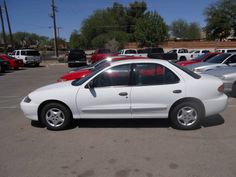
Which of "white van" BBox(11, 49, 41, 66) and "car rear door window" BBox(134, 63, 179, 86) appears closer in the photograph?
"car rear door window" BBox(134, 63, 179, 86)

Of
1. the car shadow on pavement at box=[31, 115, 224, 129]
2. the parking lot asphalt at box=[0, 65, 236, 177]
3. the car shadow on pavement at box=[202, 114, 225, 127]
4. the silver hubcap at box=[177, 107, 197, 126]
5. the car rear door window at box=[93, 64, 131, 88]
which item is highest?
the car rear door window at box=[93, 64, 131, 88]

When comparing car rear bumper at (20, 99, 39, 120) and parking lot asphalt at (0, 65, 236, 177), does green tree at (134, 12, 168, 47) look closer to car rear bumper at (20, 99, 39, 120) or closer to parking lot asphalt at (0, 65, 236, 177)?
parking lot asphalt at (0, 65, 236, 177)

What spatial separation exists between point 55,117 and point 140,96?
1868 mm

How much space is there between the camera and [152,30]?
4331cm

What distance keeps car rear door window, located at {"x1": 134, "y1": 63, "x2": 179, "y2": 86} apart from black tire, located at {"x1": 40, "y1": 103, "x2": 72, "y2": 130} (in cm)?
162

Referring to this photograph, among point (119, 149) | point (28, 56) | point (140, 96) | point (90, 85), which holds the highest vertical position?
point (28, 56)

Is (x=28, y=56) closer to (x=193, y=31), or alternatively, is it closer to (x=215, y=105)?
(x=215, y=105)

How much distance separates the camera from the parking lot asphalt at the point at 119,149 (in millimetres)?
3835

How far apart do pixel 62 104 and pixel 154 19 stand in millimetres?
40627

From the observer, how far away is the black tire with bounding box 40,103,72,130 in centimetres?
552

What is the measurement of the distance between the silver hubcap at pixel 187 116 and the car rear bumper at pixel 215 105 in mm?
279

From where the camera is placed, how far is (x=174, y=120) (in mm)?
5441

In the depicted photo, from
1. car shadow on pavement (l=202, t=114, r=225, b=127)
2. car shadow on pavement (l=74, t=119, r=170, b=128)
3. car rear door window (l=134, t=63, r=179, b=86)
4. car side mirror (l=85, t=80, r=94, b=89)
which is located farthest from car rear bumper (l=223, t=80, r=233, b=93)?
car side mirror (l=85, t=80, r=94, b=89)

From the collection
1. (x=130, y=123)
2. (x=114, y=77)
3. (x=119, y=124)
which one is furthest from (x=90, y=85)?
(x=130, y=123)
